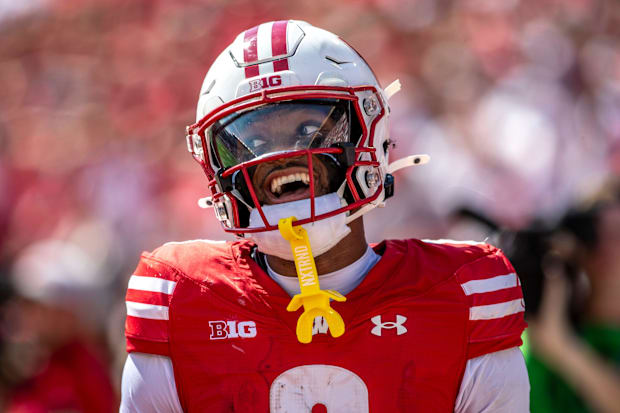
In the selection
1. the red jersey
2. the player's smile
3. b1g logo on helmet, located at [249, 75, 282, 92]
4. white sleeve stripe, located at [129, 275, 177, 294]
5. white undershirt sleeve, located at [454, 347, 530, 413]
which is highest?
b1g logo on helmet, located at [249, 75, 282, 92]

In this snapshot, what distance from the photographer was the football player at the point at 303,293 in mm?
1872

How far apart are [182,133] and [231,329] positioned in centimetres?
452

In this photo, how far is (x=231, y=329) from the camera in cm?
193

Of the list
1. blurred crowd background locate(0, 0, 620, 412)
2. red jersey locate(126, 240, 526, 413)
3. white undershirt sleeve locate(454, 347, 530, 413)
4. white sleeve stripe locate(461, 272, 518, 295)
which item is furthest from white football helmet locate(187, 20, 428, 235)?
blurred crowd background locate(0, 0, 620, 412)

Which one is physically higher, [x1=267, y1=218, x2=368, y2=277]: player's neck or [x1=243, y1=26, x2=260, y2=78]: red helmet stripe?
[x1=243, y1=26, x2=260, y2=78]: red helmet stripe

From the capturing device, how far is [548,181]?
4.51 metres

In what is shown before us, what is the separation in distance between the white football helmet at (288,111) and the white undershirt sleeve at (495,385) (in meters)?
0.46

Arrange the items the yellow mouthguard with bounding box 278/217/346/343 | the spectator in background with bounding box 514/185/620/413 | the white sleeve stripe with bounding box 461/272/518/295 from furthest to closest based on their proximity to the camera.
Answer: the spectator in background with bounding box 514/185/620/413 < the white sleeve stripe with bounding box 461/272/518/295 < the yellow mouthguard with bounding box 278/217/346/343

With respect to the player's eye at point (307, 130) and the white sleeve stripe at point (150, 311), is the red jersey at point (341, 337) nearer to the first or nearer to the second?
the white sleeve stripe at point (150, 311)

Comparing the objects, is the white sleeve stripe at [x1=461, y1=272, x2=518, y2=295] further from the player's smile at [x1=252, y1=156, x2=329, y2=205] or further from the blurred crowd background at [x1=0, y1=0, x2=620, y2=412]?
the blurred crowd background at [x1=0, y1=0, x2=620, y2=412]

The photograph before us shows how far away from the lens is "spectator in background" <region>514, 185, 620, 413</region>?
113 inches

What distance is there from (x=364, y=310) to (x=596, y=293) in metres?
1.44

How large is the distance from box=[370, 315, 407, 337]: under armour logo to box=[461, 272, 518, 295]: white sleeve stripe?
0.55ft

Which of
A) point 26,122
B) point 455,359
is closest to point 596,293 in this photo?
point 455,359
